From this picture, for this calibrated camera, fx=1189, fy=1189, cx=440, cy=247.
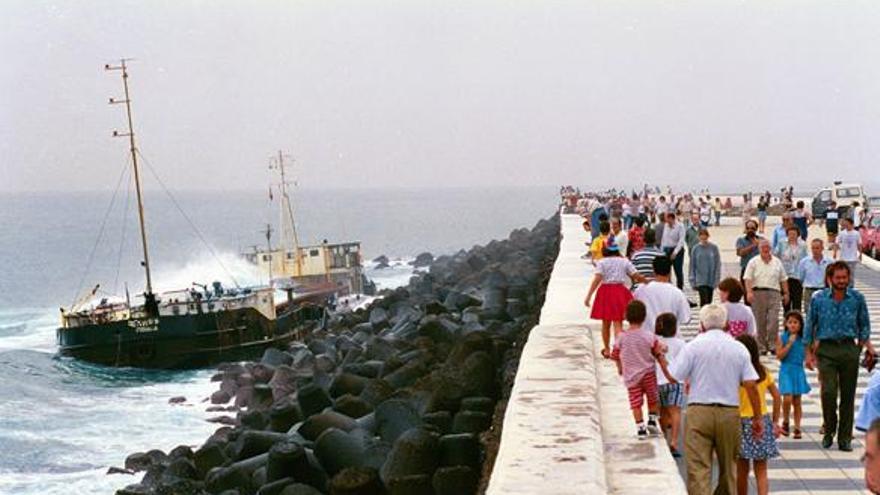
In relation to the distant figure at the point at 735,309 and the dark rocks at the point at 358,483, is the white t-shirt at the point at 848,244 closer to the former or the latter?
the distant figure at the point at 735,309

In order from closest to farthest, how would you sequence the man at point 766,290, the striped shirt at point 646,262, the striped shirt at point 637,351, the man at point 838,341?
1. the striped shirt at point 637,351
2. the man at point 838,341
3. the striped shirt at point 646,262
4. the man at point 766,290

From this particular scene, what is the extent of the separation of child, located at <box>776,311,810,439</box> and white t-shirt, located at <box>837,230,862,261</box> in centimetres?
676

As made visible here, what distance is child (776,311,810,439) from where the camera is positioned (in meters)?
8.63

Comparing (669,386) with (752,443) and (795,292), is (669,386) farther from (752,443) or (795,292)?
(795,292)

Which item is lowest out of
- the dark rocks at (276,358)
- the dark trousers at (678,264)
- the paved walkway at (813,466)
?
the dark rocks at (276,358)

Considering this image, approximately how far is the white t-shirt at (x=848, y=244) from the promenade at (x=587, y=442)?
3868 millimetres

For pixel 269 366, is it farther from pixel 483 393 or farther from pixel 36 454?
pixel 483 393

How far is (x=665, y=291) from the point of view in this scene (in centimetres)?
857

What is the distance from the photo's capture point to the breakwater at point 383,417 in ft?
33.4

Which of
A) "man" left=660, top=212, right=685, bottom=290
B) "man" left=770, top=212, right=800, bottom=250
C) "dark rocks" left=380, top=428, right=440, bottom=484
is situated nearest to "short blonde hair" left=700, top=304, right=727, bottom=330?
"dark rocks" left=380, top=428, right=440, bottom=484

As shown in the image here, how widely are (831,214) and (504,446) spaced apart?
21950 mm

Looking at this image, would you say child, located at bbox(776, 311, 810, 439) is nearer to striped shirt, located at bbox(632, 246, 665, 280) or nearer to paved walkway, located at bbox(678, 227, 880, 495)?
paved walkway, located at bbox(678, 227, 880, 495)

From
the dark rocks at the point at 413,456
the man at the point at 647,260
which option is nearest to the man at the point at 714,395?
the dark rocks at the point at 413,456

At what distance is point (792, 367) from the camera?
29.0ft
